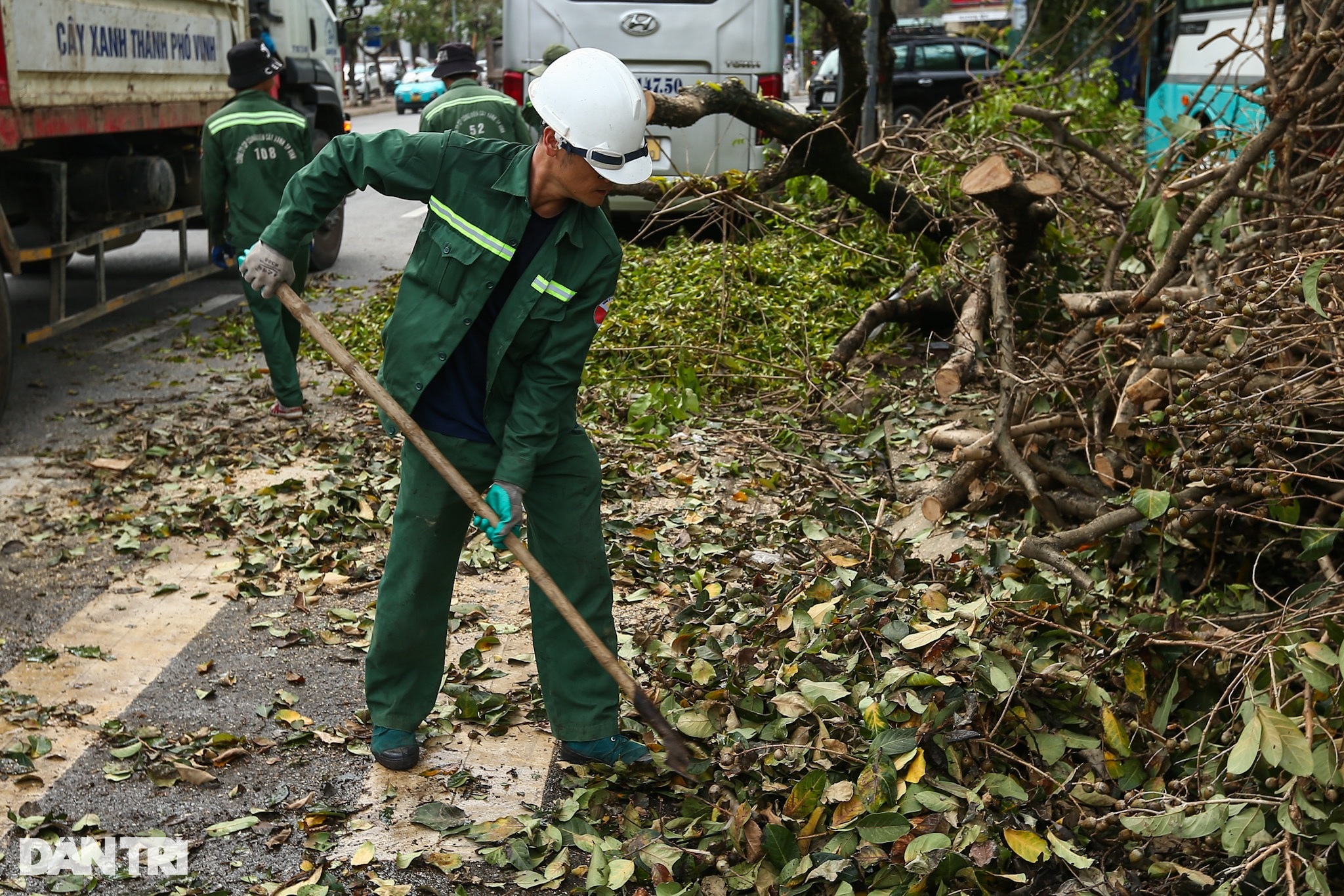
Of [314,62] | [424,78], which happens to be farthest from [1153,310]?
[424,78]

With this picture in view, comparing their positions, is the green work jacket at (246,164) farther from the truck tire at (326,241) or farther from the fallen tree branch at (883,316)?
the truck tire at (326,241)

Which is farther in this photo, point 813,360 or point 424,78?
point 424,78

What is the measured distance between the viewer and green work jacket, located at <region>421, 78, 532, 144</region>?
6871 millimetres

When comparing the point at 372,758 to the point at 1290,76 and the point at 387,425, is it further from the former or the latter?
the point at 1290,76

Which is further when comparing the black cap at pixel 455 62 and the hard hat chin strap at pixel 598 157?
the black cap at pixel 455 62

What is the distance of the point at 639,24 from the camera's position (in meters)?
9.92

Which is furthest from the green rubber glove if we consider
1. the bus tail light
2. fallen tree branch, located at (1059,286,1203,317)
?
the bus tail light

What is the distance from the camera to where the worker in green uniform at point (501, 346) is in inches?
122

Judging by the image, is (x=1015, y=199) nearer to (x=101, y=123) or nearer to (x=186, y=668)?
(x=186, y=668)

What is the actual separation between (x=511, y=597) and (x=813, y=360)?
2.45 meters

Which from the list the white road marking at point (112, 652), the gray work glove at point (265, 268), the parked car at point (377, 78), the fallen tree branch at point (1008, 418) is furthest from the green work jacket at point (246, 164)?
the parked car at point (377, 78)

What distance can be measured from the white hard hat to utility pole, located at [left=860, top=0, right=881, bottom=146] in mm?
7301

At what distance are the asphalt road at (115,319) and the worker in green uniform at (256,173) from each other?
1.08 meters

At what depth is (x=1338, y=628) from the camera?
298 cm
